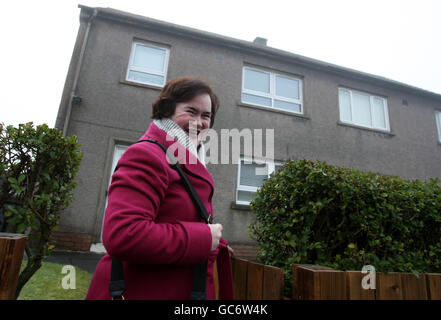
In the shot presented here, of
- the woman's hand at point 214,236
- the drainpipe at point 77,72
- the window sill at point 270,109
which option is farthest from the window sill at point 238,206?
the woman's hand at point 214,236

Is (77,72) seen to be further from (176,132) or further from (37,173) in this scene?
(176,132)

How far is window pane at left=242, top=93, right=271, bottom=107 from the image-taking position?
8.88 meters

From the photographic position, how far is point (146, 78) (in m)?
8.04

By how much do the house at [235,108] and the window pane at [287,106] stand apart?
0.13ft

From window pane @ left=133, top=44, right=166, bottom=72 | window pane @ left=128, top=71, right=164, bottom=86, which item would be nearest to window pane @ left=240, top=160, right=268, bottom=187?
window pane @ left=128, top=71, right=164, bottom=86

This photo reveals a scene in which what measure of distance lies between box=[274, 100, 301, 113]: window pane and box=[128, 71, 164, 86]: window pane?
4031mm

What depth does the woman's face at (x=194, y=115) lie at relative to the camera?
1451mm

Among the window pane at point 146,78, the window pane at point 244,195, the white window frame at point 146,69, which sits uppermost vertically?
the white window frame at point 146,69

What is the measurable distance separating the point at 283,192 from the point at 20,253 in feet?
6.31

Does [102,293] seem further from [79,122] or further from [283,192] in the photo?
[79,122]

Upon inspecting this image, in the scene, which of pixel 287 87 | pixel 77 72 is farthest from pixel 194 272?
pixel 287 87

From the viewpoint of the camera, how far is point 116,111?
7.29 m

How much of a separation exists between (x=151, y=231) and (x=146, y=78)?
25.8 feet

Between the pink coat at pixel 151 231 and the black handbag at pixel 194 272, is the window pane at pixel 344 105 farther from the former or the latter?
the pink coat at pixel 151 231
